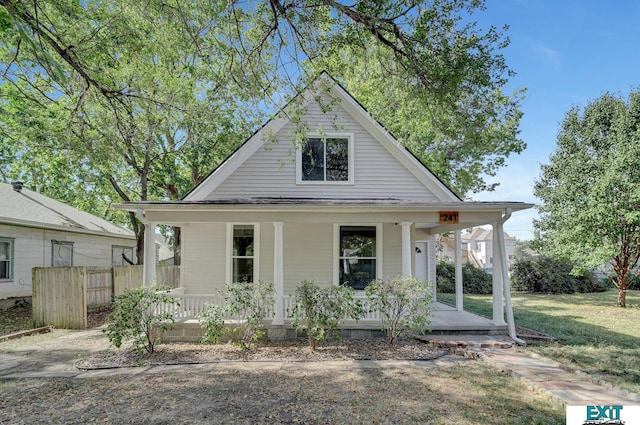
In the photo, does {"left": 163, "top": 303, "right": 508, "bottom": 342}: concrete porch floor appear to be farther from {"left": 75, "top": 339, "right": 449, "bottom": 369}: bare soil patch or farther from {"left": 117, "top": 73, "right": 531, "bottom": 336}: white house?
{"left": 117, "top": 73, "right": 531, "bottom": 336}: white house

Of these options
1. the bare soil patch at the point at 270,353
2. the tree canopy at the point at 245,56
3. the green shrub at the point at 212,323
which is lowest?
the bare soil patch at the point at 270,353

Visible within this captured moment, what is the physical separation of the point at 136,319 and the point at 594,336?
10.4m

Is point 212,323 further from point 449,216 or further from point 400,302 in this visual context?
point 449,216

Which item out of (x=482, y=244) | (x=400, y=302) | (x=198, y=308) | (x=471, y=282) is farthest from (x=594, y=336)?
(x=482, y=244)

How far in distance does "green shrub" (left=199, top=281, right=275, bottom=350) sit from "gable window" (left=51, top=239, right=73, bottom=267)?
10.2 m

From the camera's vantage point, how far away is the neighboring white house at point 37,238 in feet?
39.6

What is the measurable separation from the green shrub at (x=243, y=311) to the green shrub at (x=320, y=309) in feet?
2.37

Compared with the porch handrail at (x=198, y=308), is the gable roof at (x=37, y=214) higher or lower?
higher

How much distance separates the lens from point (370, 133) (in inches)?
416

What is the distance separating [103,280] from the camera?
12.6m

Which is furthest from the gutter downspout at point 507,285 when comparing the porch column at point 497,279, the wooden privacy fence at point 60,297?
the wooden privacy fence at point 60,297

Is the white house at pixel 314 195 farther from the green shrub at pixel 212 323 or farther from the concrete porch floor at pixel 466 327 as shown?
the green shrub at pixel 212 323

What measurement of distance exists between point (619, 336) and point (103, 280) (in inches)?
603

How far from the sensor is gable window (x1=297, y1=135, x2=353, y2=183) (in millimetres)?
10422
